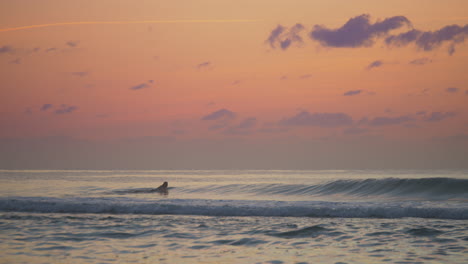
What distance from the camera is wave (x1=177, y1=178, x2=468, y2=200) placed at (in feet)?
92.2

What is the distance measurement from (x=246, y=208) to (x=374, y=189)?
47.9 feet

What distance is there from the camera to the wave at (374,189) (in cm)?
2811

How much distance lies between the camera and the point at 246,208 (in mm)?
19844

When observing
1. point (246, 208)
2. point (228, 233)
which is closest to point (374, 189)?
point (246, 208)

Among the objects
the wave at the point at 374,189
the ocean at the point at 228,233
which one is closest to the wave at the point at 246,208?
the ocean at the point at 228,233

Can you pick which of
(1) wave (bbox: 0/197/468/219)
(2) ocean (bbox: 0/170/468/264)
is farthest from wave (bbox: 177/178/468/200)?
(1) wave (bbox: 0/197/468/219)

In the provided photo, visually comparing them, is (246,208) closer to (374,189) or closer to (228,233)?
(228,233)

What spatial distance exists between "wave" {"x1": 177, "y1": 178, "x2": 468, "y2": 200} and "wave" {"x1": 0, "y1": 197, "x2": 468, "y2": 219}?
7.86 metres

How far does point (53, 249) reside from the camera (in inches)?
444

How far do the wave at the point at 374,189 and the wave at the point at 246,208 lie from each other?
786cm

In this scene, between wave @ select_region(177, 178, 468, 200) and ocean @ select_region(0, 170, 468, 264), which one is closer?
ocean @ select_region(0, 170, 468, 264)

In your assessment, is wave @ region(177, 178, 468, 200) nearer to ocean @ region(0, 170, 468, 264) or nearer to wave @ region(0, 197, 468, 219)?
ocean @ region(0, 170, 468, 264)

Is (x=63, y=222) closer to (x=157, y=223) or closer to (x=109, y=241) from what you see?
(x=157, y=223)

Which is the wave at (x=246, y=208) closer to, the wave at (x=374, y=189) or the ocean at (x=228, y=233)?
the ocean at (x=228, y=233)
